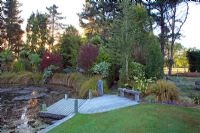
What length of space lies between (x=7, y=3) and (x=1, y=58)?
1613 centimetres

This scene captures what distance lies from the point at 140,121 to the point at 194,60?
86.4 feet

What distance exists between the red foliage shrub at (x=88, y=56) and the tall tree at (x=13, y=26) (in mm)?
28037

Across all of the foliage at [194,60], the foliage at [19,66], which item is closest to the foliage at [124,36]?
the foliage at [194,60]

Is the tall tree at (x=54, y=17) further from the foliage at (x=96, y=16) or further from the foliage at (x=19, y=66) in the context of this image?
the foliage at (x=19, y=66)

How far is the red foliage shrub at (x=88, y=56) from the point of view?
29.2m

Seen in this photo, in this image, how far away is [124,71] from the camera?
2034 cm

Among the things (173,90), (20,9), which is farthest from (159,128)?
(20,9)

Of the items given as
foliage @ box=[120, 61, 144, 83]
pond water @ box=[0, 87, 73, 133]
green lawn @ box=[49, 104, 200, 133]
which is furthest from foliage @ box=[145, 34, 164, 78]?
green lawn @ box=[49, 104, 200, 133]

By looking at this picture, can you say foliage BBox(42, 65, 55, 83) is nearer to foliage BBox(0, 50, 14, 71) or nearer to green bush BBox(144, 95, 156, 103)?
foliage BBox(0, 50, 14, 71)

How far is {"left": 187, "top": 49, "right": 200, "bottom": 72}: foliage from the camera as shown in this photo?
114ft

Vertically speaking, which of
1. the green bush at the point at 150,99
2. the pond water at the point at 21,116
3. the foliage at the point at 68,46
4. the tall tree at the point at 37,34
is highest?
the tall tree at the point at 37,34

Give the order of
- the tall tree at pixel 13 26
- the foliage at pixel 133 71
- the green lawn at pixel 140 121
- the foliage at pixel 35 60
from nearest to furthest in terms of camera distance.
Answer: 1. the green lawn at pixel 140 121
2. the foliage at pixel 133 71
3. the foliage at pixel 35 60
4. the tall tree at pixel 13 26

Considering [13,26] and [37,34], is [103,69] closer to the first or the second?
[37,34]

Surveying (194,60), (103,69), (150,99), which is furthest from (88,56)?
(150,99)
